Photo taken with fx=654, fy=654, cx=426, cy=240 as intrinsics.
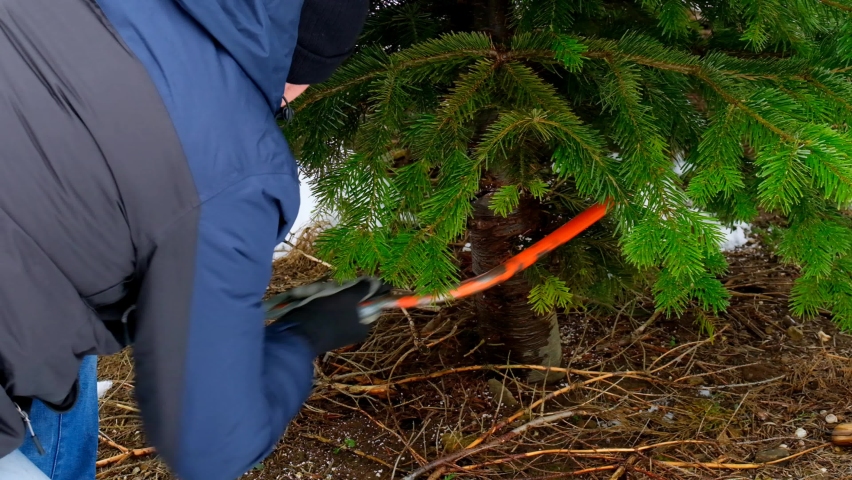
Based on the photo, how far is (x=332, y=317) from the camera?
4.62ft

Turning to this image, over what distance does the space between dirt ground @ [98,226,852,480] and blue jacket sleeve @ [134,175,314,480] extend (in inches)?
39.4

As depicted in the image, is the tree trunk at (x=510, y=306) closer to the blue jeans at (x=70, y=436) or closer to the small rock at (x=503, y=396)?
the small rock at (x=503, y=396)

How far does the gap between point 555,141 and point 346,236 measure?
1.80ft

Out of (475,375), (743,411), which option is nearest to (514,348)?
(475,375)

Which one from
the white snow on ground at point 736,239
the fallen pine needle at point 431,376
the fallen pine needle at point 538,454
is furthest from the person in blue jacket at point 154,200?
the white snow on ground at point 736,239

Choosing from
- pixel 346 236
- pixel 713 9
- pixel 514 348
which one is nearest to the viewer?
pixel 346 236

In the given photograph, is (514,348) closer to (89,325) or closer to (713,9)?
(713,9)

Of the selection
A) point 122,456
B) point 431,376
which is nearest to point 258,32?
point 431,376

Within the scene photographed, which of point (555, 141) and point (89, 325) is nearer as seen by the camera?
point (89, 325)

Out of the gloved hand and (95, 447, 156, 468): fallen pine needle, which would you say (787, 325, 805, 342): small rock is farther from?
(95, 447, 156, 468): fallen pine needle

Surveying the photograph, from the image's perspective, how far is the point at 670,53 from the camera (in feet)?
4.87

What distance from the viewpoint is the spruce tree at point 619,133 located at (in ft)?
4.21

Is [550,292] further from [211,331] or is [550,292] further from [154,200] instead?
[154,200]

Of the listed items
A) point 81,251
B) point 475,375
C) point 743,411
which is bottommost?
point 743,411
